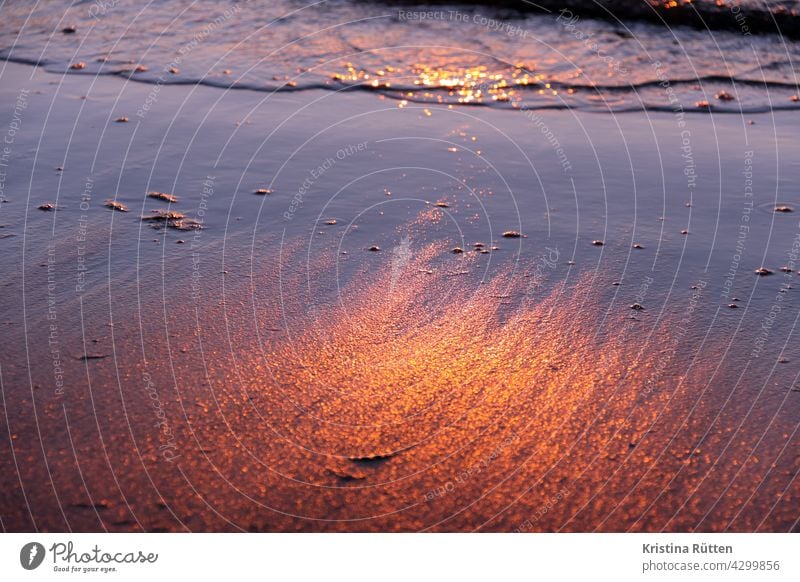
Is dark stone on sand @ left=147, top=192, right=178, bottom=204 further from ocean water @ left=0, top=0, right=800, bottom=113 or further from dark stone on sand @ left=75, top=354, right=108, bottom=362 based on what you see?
ocean water @ left=0, top=0, right=800, bottom=113

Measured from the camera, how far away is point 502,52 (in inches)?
331

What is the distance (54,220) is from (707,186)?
3.51 m

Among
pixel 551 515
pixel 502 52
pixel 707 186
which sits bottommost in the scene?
pixel 551 515

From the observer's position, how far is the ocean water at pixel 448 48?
712 cm

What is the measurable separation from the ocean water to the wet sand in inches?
52.3

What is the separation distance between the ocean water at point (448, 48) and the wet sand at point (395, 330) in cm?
133

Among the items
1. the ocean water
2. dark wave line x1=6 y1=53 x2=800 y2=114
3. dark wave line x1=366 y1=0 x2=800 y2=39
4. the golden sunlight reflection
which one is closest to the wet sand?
the golden sunlight reflection

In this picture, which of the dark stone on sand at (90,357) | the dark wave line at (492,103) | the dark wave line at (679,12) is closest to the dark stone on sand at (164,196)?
the dark stone on sand at (90,357)

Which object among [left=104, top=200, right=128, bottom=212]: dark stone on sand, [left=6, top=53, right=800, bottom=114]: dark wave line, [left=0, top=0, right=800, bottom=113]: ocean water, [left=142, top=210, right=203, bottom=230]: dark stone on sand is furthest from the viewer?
[left=0, top=0, right=800, bottom=113]: ocean water

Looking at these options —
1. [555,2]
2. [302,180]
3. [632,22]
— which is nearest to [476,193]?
[302,180]

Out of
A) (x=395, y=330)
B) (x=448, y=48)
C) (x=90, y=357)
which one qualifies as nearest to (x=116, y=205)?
(x=90, y=357)

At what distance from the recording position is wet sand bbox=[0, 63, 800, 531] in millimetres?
2561

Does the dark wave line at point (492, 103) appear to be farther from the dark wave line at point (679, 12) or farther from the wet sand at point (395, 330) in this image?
the dark wave line at point (679, 12)

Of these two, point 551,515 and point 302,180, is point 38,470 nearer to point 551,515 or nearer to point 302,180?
point 551,515
